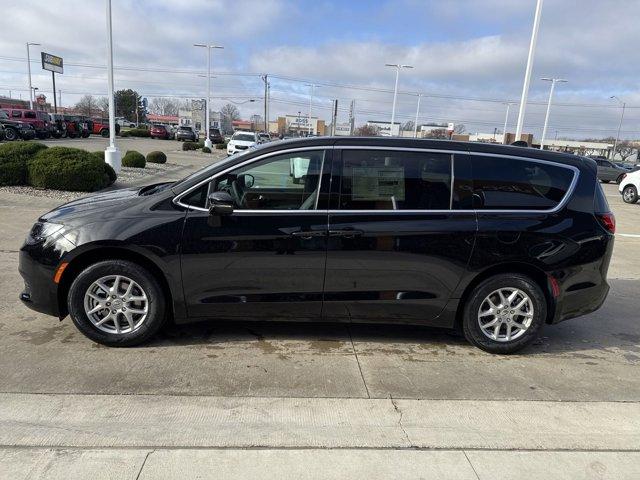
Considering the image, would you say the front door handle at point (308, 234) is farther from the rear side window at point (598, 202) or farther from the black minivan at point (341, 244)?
the rear side window at point (598, 202)

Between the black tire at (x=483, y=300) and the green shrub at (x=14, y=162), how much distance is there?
11.7 meters

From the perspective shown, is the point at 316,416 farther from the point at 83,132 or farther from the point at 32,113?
the point at 83,132

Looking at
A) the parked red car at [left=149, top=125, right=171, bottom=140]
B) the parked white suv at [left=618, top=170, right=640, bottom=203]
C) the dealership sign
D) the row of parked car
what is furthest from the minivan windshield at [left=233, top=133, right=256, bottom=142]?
the dealership sign

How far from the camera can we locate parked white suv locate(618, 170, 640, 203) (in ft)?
61.0

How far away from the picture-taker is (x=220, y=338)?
4.38 m

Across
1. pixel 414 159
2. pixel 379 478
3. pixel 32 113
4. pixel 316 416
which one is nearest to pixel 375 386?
pixel 316 416

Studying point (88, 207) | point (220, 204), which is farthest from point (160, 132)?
point (220, 204)

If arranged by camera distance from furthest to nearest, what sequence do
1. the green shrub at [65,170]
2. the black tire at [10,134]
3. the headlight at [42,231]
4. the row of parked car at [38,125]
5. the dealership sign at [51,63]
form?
1. the dealership sign at [51,63]
2. the row of parked car at [38,125]
3. the black tire at [10,134]
4. the green shrub at [65,170]
5. the headlight at [42,231]

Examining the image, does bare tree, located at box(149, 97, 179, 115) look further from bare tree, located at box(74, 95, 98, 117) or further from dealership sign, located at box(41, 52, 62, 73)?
dealership sign, located at box(41, 52, 62, 73)

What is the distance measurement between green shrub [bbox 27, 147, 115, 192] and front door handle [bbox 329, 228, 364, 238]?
32.9 ft

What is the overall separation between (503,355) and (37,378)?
12.3ft

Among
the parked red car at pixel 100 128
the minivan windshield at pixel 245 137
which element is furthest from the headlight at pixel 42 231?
the parked red car at pixel 100 128

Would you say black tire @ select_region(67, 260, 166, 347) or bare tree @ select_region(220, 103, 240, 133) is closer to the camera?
black tire @ select_region(67, 260, 166, 347)

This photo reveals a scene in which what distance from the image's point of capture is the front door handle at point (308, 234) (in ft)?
12.9
